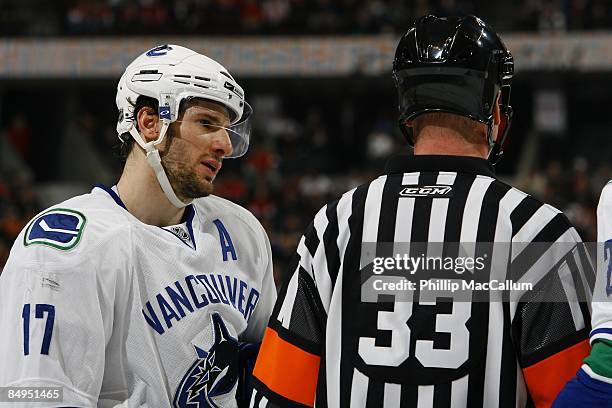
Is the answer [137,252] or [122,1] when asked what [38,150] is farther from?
[137,252]

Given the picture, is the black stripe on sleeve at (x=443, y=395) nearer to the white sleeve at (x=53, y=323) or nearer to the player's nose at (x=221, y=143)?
the white sleeve at (x=53, y=323)

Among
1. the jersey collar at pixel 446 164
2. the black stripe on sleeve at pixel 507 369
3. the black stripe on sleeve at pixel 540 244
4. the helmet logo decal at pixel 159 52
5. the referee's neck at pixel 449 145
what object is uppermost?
the helmet logo decal at pixel 159 52

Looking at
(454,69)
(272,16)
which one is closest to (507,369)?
(454,69)

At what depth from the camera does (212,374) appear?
2.79 meters

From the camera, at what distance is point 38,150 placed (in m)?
15.6

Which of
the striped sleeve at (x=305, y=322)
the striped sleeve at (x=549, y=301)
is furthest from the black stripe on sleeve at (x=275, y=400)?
the striped sleeve at (x=549, y=301)

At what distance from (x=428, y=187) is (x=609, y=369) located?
1.80 feet

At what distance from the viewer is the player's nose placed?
2881 mm

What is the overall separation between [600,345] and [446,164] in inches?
20.3

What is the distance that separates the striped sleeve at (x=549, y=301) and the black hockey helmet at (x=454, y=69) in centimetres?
26

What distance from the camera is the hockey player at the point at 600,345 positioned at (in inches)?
69.4

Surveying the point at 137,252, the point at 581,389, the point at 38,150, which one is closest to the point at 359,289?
the point at 581,389

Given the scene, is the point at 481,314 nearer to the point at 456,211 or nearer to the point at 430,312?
the point at 430,312

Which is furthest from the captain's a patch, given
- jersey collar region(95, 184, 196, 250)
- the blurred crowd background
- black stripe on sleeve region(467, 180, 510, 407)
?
the blurred crowd background
